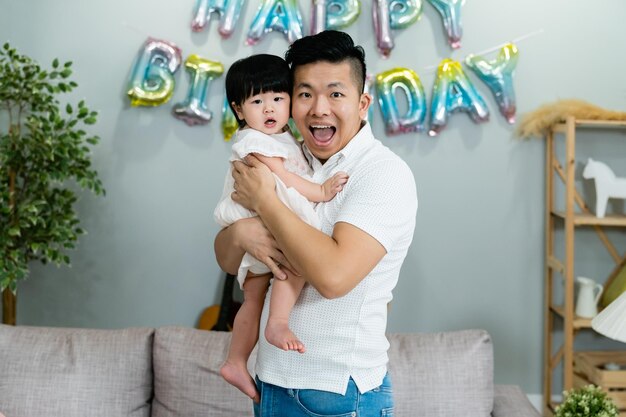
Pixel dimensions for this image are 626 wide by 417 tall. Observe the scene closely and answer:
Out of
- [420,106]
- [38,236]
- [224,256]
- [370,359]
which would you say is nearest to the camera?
[370,359]

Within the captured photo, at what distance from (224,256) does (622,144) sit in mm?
2515

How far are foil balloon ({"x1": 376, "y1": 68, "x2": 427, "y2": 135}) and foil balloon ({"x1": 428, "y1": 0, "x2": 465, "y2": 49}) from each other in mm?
244

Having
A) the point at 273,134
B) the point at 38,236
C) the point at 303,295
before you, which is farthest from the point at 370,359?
the point at 38,236

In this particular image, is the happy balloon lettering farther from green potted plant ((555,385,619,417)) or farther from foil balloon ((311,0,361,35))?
green potted plant ((555,385,619,417))

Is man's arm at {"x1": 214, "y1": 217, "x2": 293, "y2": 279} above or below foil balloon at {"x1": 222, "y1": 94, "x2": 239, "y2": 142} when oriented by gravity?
below

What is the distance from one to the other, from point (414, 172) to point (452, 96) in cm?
38

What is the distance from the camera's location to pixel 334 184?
1.50 meters

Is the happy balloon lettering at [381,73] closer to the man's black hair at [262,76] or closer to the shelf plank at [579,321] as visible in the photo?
the shelf plank at [579,321]

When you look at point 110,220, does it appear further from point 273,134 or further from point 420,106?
point 273,134

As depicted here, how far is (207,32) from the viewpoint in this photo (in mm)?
3488

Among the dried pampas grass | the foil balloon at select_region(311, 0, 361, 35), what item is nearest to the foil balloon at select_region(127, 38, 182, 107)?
the foil balloon at select_region(311, 0, 361, 35)

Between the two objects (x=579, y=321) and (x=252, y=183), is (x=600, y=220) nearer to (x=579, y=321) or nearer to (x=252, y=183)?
(x=579, y=321)

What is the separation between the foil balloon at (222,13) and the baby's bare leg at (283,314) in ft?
7.13

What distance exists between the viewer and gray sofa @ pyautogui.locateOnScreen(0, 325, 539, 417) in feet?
7.30
